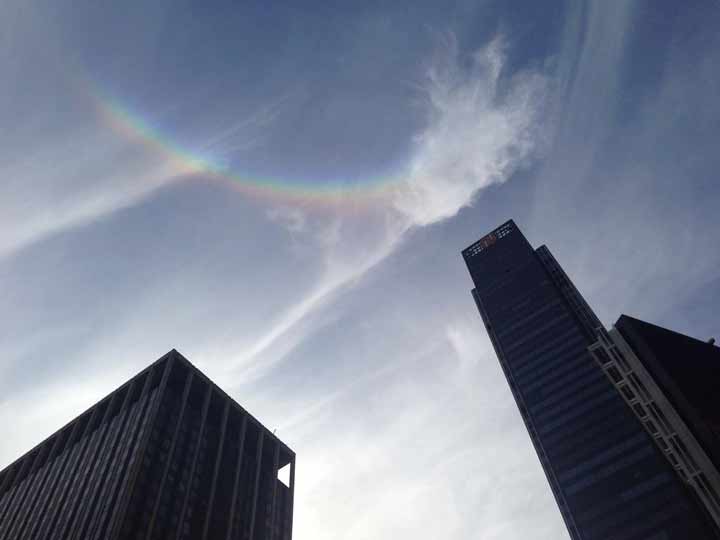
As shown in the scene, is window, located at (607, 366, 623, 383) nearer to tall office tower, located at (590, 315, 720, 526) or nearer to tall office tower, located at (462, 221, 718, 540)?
tall office tower, located at (590, 315, 720, 526)

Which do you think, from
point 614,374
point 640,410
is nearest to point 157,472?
point 614,374

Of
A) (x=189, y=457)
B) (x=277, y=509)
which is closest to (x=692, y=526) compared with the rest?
(x=277, y=509)

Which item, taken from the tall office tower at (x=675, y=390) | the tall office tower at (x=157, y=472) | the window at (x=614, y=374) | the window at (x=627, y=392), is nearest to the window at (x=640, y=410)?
the tall office tower at (x=675, y=390)

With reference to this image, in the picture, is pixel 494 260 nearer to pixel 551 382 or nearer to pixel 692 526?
pixel 551 382

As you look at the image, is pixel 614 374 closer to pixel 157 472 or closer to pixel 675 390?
pixel 675 390

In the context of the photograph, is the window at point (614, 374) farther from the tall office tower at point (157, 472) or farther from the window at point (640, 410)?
the tall office tower at point (157, 472)
